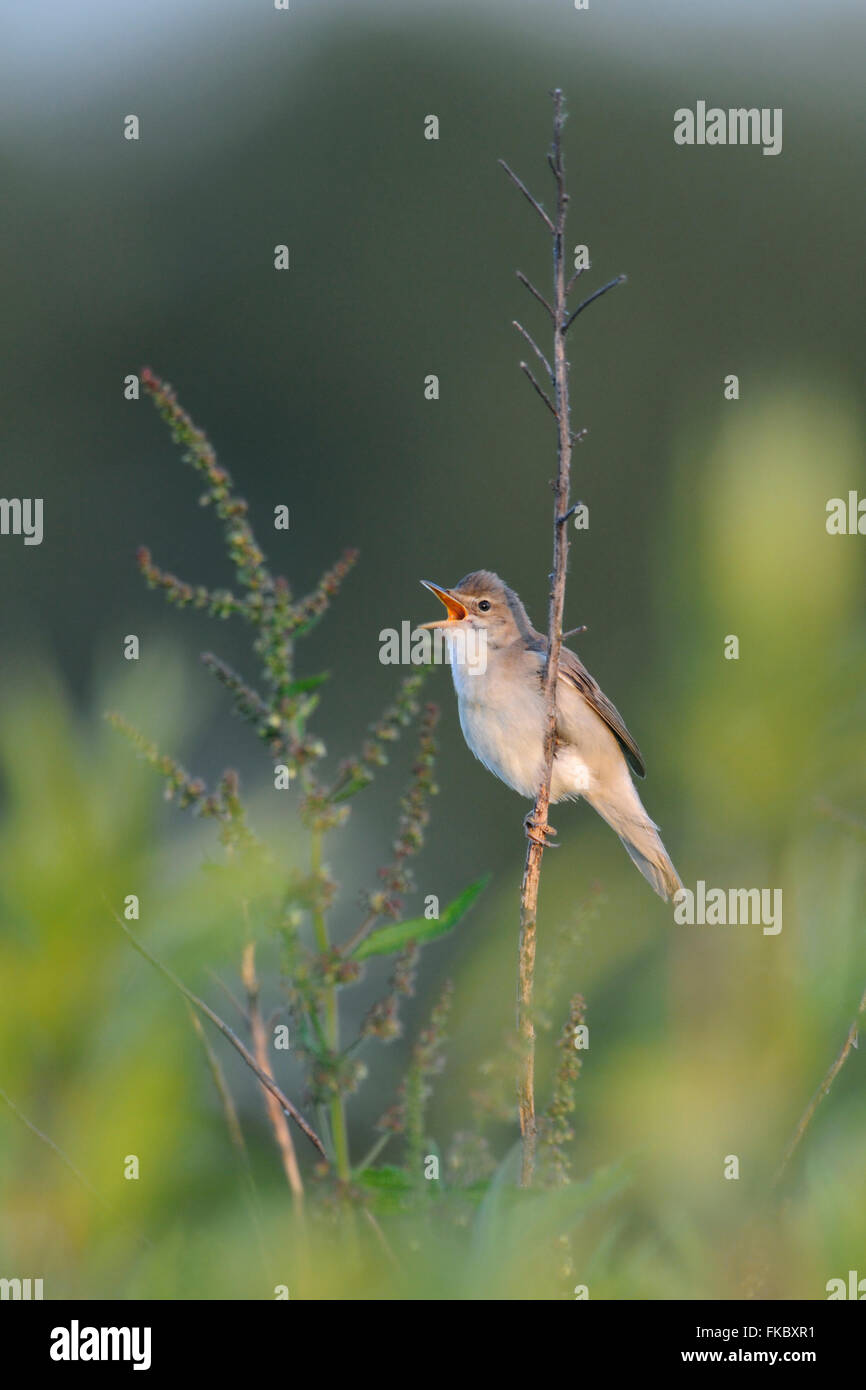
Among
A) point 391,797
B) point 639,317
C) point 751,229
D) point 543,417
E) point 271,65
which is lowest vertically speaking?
point 391,797

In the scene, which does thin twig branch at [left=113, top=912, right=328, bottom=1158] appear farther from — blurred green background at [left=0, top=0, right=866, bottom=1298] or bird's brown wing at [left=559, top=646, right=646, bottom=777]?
bird's brown wing at [left=559, top=646, right=646, bottom=777]

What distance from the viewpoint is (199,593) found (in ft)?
2.80

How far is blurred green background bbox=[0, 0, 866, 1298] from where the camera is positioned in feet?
2.15

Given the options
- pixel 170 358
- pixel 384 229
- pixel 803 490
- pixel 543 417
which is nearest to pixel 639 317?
pixel 543 417

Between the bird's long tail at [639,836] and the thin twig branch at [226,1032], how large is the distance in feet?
11.2

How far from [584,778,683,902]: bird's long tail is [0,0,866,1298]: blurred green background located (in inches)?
9.9

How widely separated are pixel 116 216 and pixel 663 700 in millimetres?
19225

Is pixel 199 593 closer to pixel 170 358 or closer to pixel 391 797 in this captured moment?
pixel 391 797

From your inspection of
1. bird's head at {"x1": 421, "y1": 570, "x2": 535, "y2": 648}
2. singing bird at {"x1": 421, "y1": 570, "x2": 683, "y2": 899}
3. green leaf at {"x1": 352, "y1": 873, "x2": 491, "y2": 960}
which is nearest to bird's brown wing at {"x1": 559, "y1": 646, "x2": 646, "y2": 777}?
singing bird at {"x1": 421, "y1": 570, "x2": 683, "y2": 899}

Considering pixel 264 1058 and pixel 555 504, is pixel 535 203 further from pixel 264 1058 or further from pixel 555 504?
pixel 264 1058

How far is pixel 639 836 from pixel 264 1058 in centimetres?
370

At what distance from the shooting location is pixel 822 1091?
2.42ft

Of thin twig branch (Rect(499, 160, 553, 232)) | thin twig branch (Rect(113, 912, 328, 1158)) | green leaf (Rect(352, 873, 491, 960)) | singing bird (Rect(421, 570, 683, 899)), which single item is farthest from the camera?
singing bird (Rect(421, 570, 683, 899))

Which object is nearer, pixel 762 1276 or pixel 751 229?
pixel 762 1276
